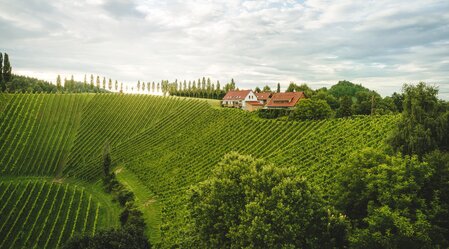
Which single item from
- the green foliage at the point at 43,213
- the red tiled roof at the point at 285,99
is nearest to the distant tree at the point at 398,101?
the red tiled roof at the point at 285,99

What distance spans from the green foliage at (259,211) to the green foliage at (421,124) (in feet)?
34.9

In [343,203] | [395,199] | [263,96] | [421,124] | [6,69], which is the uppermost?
[6,69]

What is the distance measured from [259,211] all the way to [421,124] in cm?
1696

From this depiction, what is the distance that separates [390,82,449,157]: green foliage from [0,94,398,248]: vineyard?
10137 millimetres

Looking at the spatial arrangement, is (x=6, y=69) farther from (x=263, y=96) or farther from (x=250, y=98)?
(x=263, y=96)

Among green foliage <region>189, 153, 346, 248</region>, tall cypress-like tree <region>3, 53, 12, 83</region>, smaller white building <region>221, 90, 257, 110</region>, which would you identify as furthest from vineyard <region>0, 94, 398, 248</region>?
tall cypress-like tree <region>3, 53, 12, 83</region>

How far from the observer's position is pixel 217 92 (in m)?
143

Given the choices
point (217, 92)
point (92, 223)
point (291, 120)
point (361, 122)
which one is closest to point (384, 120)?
point (361, 122)

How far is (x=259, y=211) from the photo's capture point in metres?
23.2

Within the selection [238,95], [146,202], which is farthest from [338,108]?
[146,202]

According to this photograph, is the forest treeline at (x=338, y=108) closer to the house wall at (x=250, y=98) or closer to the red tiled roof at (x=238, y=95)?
the house wall at (x=250, y=98)

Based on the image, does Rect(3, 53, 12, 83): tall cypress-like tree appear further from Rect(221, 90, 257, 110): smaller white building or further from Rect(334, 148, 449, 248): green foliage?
Rect(334, 148, 449, 248): green foliage

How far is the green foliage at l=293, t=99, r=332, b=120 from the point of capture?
6444cm

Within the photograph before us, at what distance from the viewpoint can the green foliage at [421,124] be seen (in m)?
29.0
